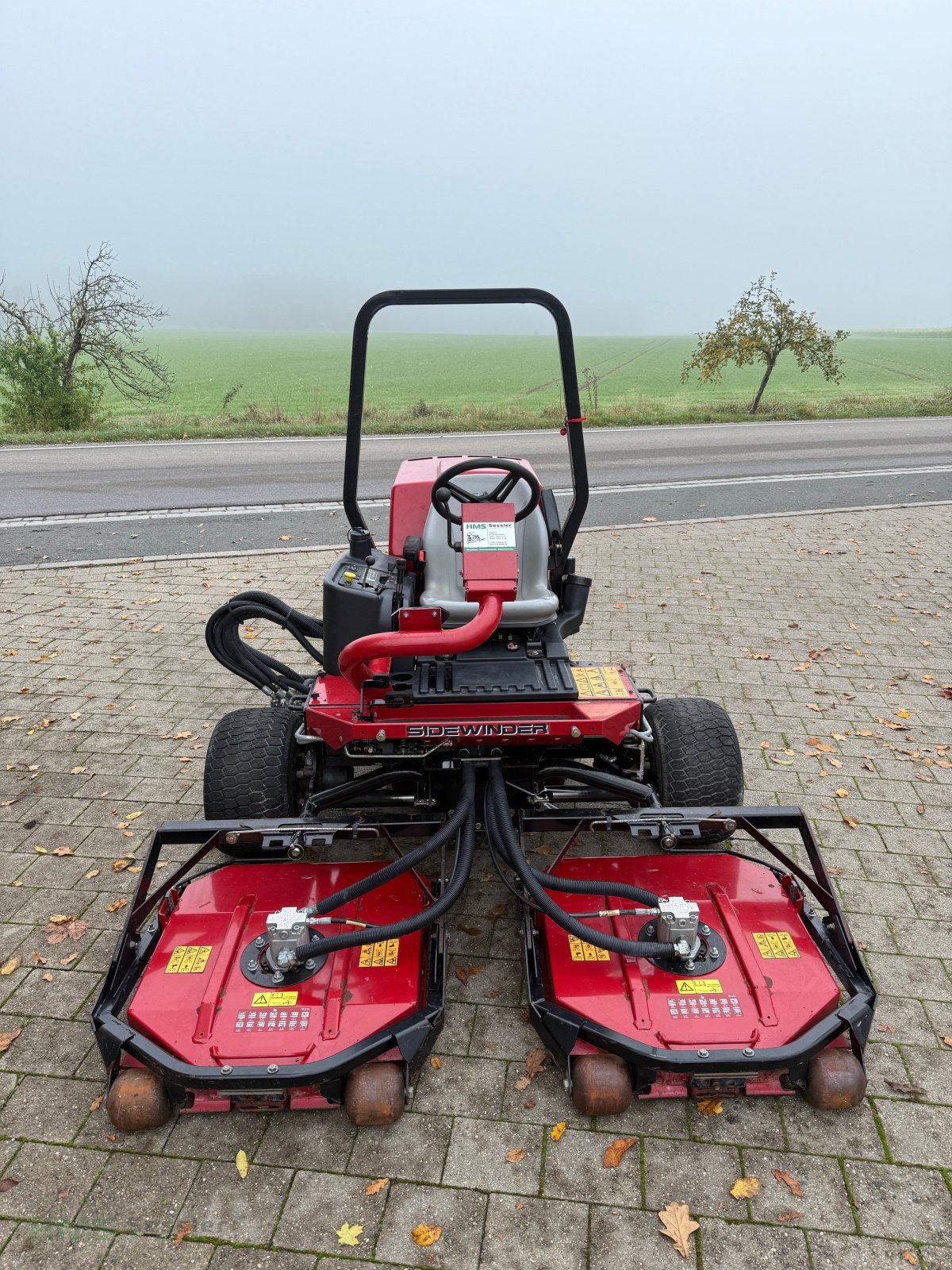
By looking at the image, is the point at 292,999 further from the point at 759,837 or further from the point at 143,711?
the point at 143,711

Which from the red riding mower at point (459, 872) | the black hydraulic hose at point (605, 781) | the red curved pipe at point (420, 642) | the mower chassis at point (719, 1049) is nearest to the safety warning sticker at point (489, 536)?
the red riding mower at point (459, 872)

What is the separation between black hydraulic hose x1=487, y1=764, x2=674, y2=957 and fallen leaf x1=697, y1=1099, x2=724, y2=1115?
0.49m

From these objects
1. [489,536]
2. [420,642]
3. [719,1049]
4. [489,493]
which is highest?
[489,493]

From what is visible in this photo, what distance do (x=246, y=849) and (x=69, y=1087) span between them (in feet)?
3.61

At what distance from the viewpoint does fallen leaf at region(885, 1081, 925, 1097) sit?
2.95 metres

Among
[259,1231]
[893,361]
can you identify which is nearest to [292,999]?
[259,1231]

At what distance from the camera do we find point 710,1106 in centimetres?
288

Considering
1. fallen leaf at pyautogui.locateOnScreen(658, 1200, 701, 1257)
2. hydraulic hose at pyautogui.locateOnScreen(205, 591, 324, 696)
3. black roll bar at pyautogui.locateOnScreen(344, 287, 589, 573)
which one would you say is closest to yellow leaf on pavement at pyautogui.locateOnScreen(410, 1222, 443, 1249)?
fallen leaf at pyautogui.locateOnScreen(658, 1200, 701, 1257)

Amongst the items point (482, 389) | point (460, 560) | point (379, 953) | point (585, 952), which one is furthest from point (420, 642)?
point (482, 389)

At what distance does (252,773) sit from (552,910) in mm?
1537

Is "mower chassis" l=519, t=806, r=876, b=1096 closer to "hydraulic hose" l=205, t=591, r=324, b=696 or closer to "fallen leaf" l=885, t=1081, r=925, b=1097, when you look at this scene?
"fallen leaf" l=885, t=1081, r=925, b=1097

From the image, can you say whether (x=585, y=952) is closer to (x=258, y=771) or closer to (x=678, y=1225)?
(x=678, y=1225)

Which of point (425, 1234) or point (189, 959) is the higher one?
point (189, 959)

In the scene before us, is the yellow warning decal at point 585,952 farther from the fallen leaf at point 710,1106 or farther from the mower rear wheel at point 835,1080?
the mower rear wheel at point 835,1080
